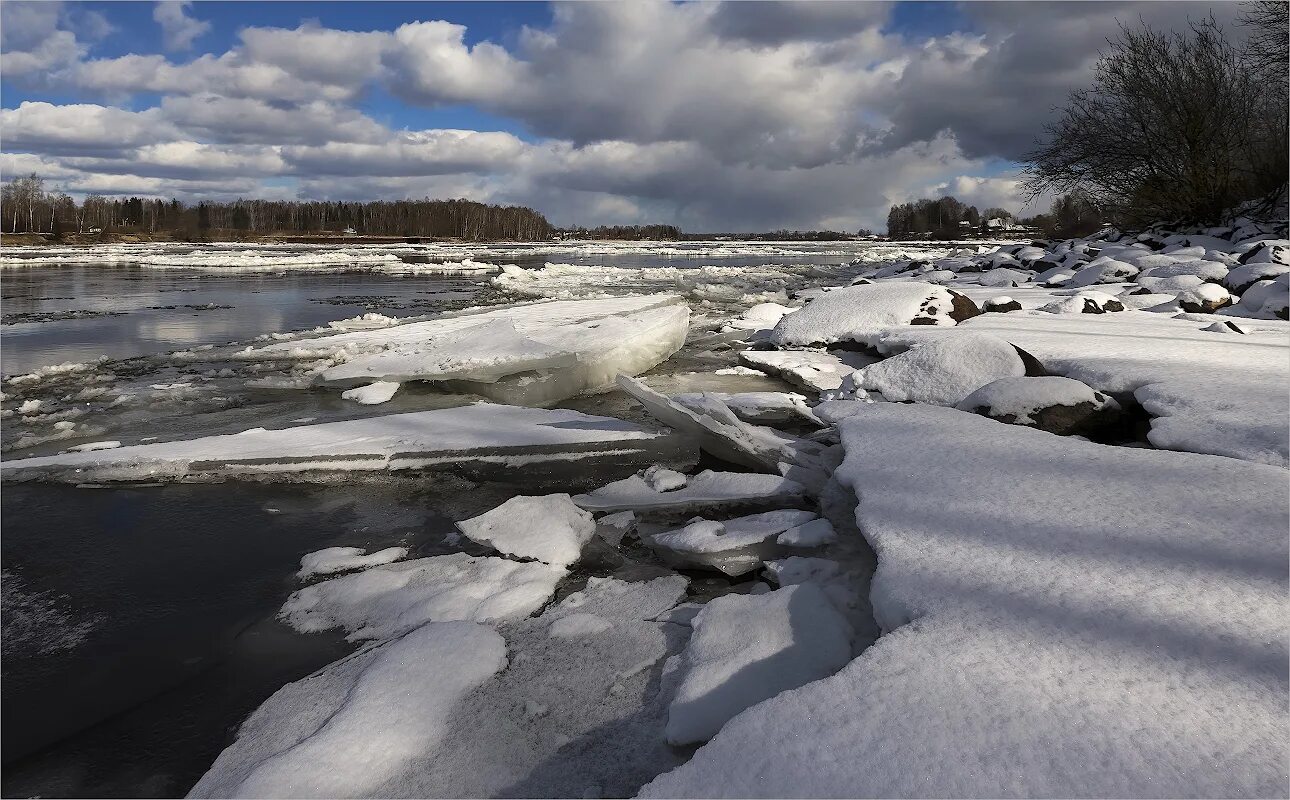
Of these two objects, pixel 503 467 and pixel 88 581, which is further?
pixel 503 467

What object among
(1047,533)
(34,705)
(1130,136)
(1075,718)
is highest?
(1130,136)

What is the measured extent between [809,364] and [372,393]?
11.8ft

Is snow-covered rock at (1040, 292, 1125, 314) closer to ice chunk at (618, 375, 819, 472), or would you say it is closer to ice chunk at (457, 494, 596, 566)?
ice chunk at (618, 375, 819, 472)

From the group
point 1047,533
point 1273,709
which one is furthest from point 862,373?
point 1273,709

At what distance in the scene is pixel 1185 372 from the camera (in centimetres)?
395

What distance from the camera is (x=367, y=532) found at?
3.03 meters

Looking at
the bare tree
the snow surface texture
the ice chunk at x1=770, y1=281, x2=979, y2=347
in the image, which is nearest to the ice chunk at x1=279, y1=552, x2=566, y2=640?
the snow surface texture

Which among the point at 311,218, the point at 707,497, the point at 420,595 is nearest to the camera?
the point at 420,595

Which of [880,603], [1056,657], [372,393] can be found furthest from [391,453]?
[1056,657]

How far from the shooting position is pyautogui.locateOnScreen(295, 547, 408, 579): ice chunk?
8.77 ft

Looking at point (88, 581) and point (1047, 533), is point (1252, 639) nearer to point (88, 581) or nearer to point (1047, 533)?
point (1047, 533)

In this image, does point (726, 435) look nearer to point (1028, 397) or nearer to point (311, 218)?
point (1028, 397)

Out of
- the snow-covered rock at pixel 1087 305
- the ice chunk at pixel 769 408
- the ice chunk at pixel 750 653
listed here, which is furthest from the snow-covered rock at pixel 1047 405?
the snow-covered rock at pixel 1087 305

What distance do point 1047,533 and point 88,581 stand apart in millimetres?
3160
